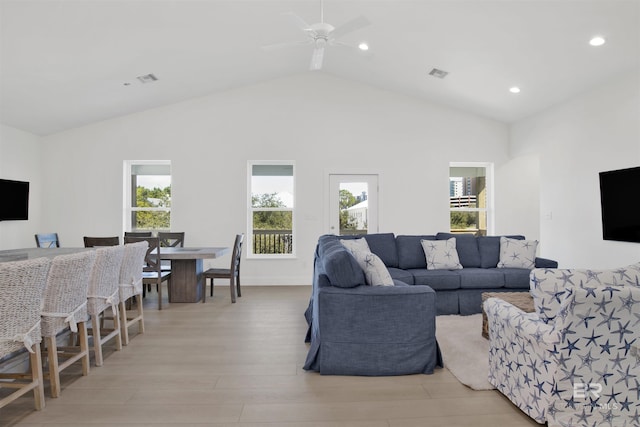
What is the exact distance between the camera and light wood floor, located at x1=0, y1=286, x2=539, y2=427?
79.8 inches

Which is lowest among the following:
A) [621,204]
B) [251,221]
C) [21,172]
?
[251,221]

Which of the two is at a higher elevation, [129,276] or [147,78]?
[147,78]

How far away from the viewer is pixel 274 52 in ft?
17.2

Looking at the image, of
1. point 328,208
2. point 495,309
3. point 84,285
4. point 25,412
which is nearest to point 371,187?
point 328,208

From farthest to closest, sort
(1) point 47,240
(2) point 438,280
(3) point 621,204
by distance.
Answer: (1) point 47,240
(2) point 438,280
(3) point 621,204

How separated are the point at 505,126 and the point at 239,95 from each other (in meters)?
4.93

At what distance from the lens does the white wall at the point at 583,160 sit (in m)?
4.11

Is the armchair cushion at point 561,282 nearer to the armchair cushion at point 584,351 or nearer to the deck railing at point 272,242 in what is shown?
the armchair cushion at point 584,351

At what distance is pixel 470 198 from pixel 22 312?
6604 millimetres

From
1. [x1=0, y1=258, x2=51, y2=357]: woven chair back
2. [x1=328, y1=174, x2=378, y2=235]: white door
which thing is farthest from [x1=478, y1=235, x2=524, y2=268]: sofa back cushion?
[x1=0, y1=258, x2=51, y2=357]: woven chair back

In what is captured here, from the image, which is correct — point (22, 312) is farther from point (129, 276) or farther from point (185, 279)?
point (185, 279)

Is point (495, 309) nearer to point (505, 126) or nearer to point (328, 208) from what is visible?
point (328, 208)

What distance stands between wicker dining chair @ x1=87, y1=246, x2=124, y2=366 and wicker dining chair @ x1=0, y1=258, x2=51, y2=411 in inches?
25.5

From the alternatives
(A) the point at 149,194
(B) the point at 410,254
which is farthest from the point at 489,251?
(A) the point at 149,194
